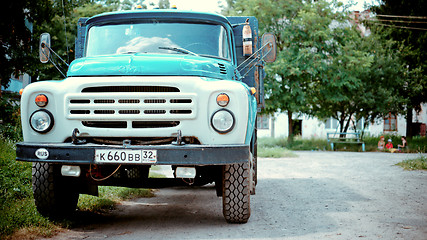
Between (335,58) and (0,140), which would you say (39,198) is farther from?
(335,58)

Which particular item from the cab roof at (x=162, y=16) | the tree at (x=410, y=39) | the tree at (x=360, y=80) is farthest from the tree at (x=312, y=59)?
the cab roof at (x=162, y=16)

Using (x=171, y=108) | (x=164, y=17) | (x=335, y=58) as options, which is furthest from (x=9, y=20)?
(x=335, y=58)

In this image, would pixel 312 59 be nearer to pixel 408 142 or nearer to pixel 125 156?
pixel 408 142

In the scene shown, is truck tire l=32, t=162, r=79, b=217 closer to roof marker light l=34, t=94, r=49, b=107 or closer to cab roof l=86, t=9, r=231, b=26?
roof marker light l=34, t=94, r=49, b=107

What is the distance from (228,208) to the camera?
577cm

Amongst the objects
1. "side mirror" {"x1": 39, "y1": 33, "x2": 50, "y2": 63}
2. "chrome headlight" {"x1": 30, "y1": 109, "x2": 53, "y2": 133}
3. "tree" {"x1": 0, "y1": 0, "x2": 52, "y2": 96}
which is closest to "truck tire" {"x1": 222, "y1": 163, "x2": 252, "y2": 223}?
"chrome headlight" {"x1": 30, "y1": 109, "x2": 53, "y2": 133}

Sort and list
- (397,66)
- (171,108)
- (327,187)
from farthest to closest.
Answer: (397,66)
(327,187)
(171,108)

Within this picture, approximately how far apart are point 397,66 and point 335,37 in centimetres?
459

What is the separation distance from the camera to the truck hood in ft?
18.1

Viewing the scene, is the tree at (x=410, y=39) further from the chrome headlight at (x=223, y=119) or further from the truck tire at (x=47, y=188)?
the truck tire at (x=47, y=188)

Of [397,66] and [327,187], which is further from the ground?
[397,66]

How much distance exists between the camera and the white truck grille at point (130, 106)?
5238 millimetres

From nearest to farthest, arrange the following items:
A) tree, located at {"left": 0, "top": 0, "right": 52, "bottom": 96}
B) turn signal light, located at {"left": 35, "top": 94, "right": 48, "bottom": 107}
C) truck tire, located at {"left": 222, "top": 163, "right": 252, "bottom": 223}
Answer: turn signal light, located at {"left": 35, "top": 94, "right": 48, "bottom": 107}, truck tire, located at {"left": 222, "top": 163, "right": 252, "bottom": 223}, tree, located at {"left": 0, "top": 0, "right": 52, "bottom": 96}

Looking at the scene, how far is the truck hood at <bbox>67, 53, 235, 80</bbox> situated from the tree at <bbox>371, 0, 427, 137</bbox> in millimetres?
24259
